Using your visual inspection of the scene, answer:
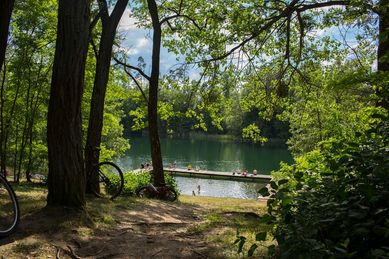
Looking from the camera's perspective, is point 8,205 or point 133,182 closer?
point 8,205

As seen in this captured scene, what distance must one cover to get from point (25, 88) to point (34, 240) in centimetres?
1002

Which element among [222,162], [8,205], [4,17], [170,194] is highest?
[4,17]

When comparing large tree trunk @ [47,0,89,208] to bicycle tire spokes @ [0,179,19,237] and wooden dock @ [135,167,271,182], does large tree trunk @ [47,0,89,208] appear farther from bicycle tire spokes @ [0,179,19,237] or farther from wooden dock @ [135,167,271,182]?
wooden dock @ [135,167,271,182]

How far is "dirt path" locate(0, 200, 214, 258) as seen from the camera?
12.2ft

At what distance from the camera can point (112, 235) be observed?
4453mm

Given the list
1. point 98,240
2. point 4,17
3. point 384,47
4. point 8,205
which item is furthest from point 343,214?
point 384,47

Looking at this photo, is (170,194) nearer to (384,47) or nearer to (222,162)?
(384,47)

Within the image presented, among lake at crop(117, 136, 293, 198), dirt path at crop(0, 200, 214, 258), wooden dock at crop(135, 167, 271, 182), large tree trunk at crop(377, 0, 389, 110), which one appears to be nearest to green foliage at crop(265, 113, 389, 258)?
large tree trunk at crop(377, 0, 389, 110)

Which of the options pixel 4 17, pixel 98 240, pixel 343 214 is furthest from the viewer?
pixel 98 240

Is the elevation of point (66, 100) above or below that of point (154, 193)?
above

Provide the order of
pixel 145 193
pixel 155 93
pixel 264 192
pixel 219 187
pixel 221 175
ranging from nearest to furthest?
1. pixel 264 192
2. pixel 145 193
3. pixel 155 93
4. pixel 219 187
5. pixel 221 175

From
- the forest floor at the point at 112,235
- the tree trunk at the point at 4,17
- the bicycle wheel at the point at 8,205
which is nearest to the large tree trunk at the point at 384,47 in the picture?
the forest floor at the point at 112,235

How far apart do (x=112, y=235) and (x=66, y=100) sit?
5.38 feet

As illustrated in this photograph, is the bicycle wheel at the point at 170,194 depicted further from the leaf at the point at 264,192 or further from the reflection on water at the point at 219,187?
the reflection on water at the point at 219,187
